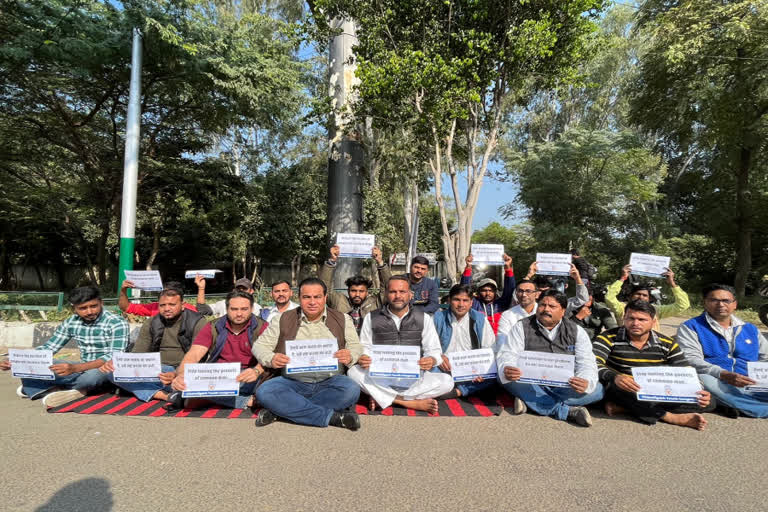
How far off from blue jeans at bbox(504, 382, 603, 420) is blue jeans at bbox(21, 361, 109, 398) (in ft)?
13.9

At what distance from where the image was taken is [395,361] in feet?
13.8

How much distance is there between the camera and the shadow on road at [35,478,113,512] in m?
2.69

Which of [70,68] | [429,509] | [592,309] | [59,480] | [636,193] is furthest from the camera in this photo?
[636,193]

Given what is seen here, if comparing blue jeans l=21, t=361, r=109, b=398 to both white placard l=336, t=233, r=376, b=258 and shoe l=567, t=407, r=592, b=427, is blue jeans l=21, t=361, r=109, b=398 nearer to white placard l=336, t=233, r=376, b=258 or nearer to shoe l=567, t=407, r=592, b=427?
white placard l=336, t=233, r=376, b=258

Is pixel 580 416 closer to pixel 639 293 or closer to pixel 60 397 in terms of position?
pixel 639 293

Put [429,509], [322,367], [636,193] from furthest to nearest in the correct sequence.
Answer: [636,193] < [322,367] < [429,509]

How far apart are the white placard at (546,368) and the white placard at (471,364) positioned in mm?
408

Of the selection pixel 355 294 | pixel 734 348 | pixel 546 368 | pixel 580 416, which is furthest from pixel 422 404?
pixel 734 348

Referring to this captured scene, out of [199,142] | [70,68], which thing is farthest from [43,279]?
[70,68]

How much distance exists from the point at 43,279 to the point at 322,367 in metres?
29.4

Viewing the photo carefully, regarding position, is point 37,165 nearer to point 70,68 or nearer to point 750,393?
point 70,68

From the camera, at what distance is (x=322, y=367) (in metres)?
4.10

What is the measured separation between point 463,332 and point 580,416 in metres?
1.41

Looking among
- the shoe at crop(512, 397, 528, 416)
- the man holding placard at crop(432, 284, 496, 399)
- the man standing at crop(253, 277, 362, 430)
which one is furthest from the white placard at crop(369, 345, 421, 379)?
the shoe at crop(512, 397, 528, 416)
